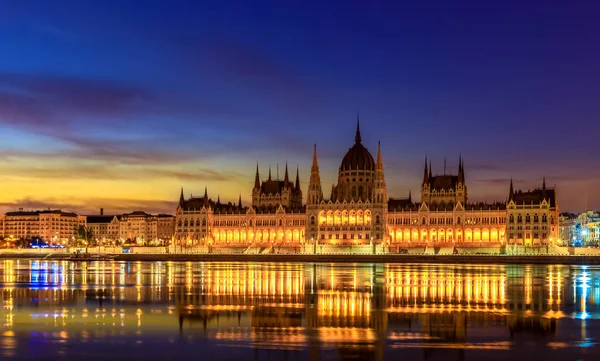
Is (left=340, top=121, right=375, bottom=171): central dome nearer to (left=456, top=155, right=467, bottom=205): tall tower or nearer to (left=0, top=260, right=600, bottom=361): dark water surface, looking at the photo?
(left=456, top=155, right=467, bottom=205): tall tower

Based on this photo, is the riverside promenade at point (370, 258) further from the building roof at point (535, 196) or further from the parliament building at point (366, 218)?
the building roof at point (535, 196)

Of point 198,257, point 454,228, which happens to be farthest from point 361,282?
point 454,228

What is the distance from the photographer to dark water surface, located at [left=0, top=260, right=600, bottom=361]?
86.3 feet

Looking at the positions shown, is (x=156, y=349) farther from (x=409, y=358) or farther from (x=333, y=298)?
(x=333, y=298)

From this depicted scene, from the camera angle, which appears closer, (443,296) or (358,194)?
(443,296)

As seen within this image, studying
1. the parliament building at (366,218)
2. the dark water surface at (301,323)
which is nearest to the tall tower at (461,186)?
the parliament building at (366,218)

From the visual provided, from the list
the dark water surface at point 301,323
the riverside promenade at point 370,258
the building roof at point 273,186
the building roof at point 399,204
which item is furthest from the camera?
the building roof at point 273,186

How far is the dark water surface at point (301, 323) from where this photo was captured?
86.3ft

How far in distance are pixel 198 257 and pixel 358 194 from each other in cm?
4588

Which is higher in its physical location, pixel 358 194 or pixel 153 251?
pixel 358 194

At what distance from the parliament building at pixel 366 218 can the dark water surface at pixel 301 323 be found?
107 metres

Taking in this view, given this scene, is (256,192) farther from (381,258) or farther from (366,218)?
(381,258)

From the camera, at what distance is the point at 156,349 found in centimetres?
2692

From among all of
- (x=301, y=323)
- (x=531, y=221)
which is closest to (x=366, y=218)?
(x=531, y=221)
